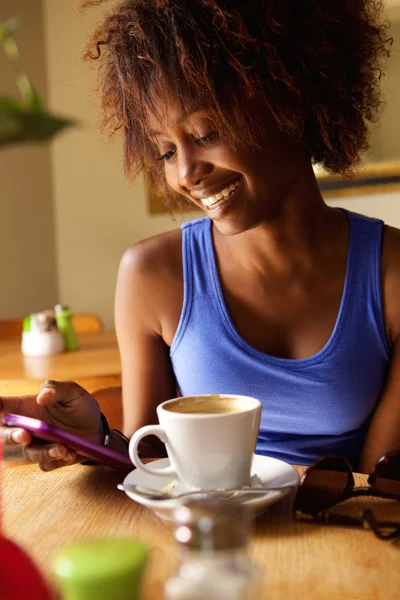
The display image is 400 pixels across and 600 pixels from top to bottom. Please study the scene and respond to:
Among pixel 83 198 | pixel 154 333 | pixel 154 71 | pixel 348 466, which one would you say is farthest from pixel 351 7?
pixel 83 198

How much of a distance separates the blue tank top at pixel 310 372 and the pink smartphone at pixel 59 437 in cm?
36

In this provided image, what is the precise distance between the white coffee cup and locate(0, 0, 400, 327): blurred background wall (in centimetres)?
300

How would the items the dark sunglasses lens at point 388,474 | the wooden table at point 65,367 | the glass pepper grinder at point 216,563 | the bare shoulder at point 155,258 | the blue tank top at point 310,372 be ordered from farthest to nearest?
the wooden table at point 65,367, the bare shoulder at point 155,258, the blue tank top at point 310,372, the dark sunglasses lens at point 388,474, the glass pepper grinder at point 216,563

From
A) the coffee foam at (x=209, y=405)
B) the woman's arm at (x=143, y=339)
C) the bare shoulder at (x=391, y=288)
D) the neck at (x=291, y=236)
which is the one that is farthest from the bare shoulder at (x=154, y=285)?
the coffee foam at (x=209, y=405)

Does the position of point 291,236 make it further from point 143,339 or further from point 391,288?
point 143,339

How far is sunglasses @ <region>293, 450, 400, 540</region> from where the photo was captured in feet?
2.43

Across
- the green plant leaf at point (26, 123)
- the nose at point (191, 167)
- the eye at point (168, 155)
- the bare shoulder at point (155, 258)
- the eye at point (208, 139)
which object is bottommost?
the bare shoulder at point (155, 258)

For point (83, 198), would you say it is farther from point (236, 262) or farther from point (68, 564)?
point (68, 564)

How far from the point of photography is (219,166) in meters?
1.11

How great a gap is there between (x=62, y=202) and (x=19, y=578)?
145 inches

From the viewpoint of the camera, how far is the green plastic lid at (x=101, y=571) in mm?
458

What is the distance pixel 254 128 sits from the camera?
3.71 ft

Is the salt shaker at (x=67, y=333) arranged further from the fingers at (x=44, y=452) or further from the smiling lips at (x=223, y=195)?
the fingers at (x=44, y=452)

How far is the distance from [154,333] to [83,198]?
2786 mm
